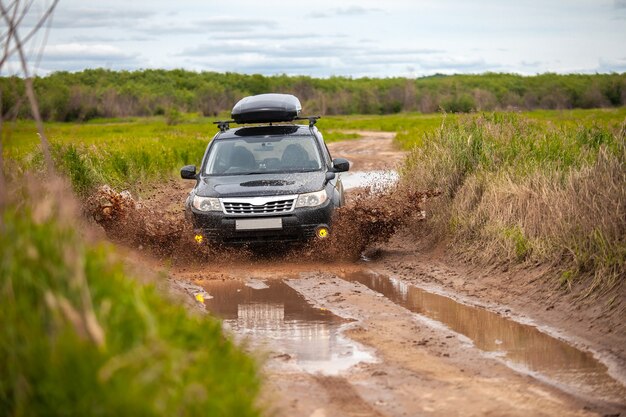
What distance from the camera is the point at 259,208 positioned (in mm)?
13117

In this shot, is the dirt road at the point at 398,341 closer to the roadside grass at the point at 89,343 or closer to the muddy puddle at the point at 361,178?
the roadside grass at the point at 89,343

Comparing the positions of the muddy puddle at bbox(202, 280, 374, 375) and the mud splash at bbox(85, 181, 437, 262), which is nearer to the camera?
the muddy puddle at bbox(202, 280, 374, 375)

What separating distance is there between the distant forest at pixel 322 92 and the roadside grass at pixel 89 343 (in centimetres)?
5074

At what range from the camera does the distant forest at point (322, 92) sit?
87.9 meters

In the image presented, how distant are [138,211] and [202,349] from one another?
1006 cm

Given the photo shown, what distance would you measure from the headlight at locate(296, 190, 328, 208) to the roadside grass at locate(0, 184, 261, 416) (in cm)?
781

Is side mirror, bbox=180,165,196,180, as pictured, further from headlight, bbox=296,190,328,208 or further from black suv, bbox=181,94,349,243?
headlight, bbox=296,190,328,208

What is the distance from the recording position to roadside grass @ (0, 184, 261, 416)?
13.6 feet

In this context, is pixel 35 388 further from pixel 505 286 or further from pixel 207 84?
pixel 207 84

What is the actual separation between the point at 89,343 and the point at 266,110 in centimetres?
1099

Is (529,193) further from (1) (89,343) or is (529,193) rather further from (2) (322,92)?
(2) (322,92)

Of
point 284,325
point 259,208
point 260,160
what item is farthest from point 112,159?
point 284,325

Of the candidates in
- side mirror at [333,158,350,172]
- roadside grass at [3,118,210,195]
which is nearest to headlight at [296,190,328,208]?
side mirror at [333,158,350,172]

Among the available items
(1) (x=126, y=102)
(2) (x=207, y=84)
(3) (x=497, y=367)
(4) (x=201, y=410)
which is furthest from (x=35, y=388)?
(2) (x=207, y=84)
